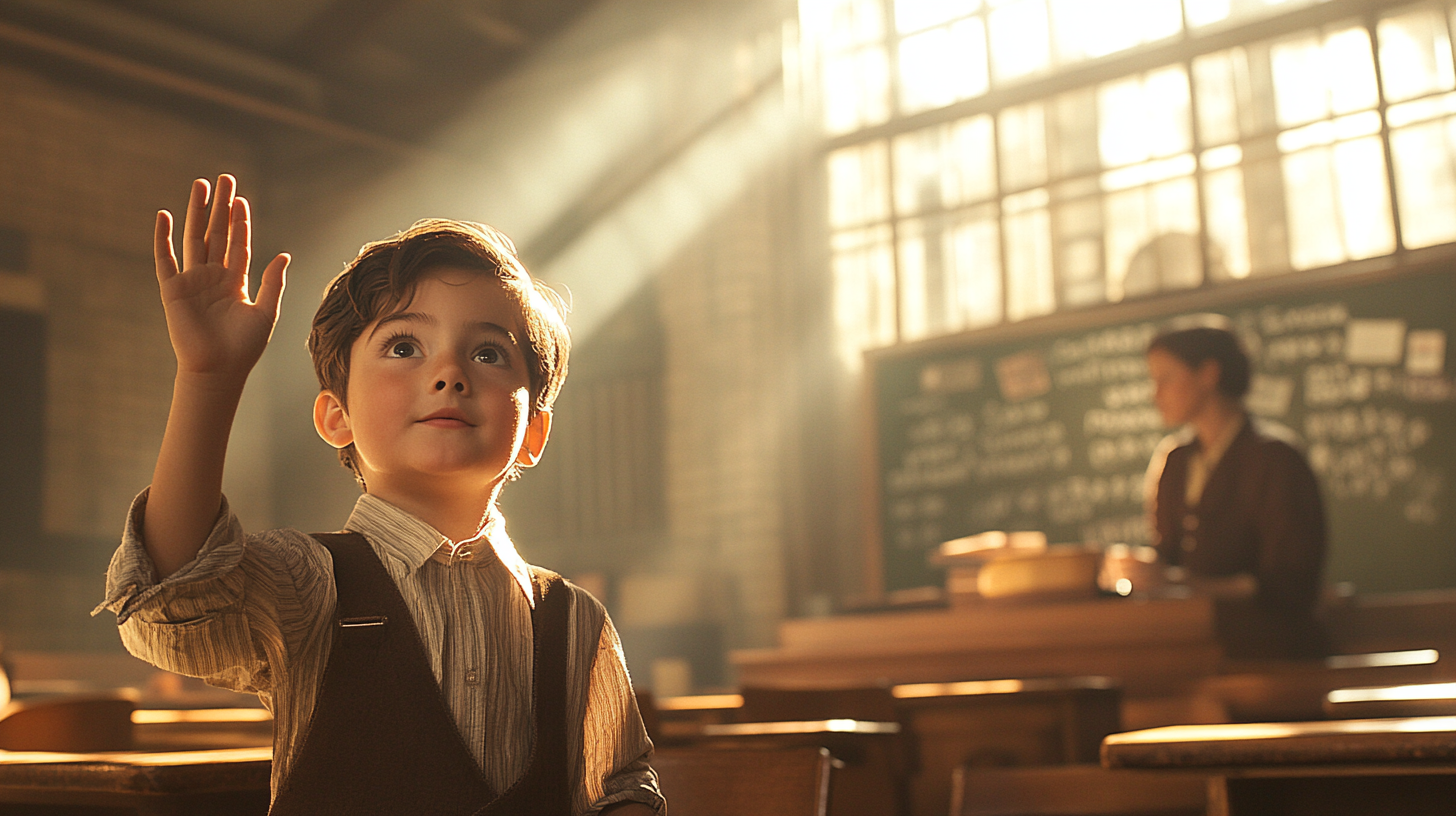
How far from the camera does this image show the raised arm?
0.69 metres

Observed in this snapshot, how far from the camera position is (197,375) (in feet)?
2.28

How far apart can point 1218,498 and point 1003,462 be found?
1.94 m

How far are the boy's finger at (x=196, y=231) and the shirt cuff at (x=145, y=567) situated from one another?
0.14 m

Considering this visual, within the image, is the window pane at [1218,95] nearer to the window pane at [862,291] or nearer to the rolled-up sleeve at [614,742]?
the window pane at [862,291]

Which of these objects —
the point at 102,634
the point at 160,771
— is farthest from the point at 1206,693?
the point at 102,634

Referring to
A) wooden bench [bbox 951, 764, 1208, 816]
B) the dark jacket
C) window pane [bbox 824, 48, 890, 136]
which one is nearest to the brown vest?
wooden bench [bbox 951, 764, 1208, 816]

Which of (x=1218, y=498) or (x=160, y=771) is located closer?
(x=160, y=771)

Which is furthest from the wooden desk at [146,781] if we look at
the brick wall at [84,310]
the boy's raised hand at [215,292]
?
the brick wall at [84,310]

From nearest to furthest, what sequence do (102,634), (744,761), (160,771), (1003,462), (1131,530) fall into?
1. (160,771)
2. (744,761)
3. (1131,530)
4. (1003,462)
5. (102,634)

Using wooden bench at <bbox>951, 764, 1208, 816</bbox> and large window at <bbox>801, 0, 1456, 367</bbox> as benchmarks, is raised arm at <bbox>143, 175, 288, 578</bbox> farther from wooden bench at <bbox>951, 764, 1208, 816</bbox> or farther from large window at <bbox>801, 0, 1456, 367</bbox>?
large window at <bbox>801, 0, 1456, 367</bbox>

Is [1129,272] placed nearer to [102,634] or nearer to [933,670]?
[933,670]

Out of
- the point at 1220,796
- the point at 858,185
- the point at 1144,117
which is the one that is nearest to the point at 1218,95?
the point at 1144,117

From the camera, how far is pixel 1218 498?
3562 mm

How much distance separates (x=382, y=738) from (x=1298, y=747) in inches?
30.4
